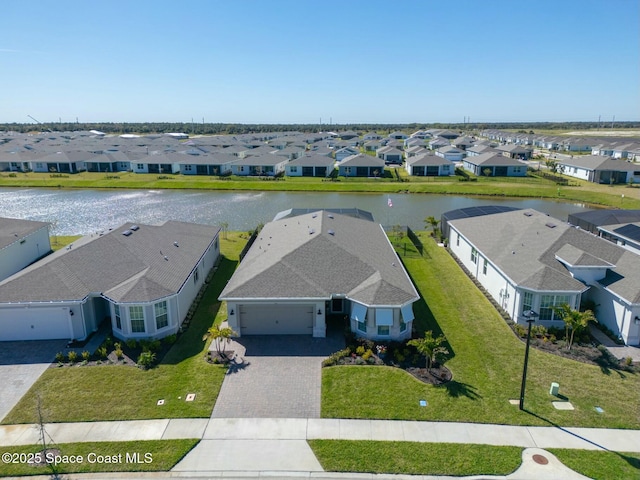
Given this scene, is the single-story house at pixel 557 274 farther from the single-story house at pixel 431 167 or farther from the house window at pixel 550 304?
the single-story house at pixel 431 167

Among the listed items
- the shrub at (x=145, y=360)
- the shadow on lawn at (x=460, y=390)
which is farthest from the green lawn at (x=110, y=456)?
the shadow on lawn at (x=460, y=390)

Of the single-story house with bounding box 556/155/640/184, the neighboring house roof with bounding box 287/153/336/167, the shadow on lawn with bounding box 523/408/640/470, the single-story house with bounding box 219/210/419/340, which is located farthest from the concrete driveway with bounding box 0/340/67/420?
the single-story house with bounding box 556/155/640/184

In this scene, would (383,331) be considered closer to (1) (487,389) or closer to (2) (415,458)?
(1) (487,389)

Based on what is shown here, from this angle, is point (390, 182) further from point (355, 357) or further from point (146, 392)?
point (146, 392)

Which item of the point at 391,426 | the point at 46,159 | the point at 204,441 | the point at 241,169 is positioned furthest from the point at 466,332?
the point at 46,159

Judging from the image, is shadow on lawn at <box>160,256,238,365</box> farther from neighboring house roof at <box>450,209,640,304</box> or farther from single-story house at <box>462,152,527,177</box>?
single-story house at <box>462,152,527,177</box>

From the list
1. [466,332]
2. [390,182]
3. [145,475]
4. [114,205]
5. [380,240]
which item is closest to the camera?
[145,475]
